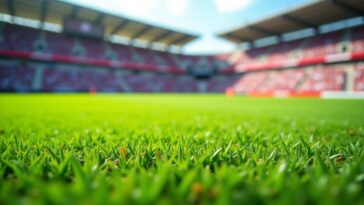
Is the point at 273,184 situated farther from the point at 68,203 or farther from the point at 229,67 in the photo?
the point at 229,67

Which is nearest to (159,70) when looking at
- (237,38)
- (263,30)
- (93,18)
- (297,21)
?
(93,18)

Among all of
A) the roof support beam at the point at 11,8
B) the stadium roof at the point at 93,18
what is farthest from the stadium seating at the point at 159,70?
the stadium roof at the point at 93,18

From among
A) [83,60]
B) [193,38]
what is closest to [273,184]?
[83,60]

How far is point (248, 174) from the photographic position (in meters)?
0.61

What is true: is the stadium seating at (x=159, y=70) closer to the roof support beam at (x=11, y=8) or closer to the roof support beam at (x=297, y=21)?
the roof support beam at (x=11, y=8)

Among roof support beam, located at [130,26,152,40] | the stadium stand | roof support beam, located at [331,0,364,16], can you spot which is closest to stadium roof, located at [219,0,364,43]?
roof support beam, located at [331,0,364,16]

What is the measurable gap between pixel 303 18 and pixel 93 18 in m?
29.9

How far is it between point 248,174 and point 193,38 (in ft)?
126

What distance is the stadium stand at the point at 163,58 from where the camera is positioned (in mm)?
23641

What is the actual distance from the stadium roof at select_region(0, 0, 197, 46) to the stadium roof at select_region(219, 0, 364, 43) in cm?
1017

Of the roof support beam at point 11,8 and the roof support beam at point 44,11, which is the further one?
the roof support beam at point 44,11

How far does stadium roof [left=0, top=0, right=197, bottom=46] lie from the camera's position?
23453 millimetres

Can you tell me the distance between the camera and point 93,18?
28.8 m

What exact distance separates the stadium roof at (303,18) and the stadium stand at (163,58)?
0.11 metres
